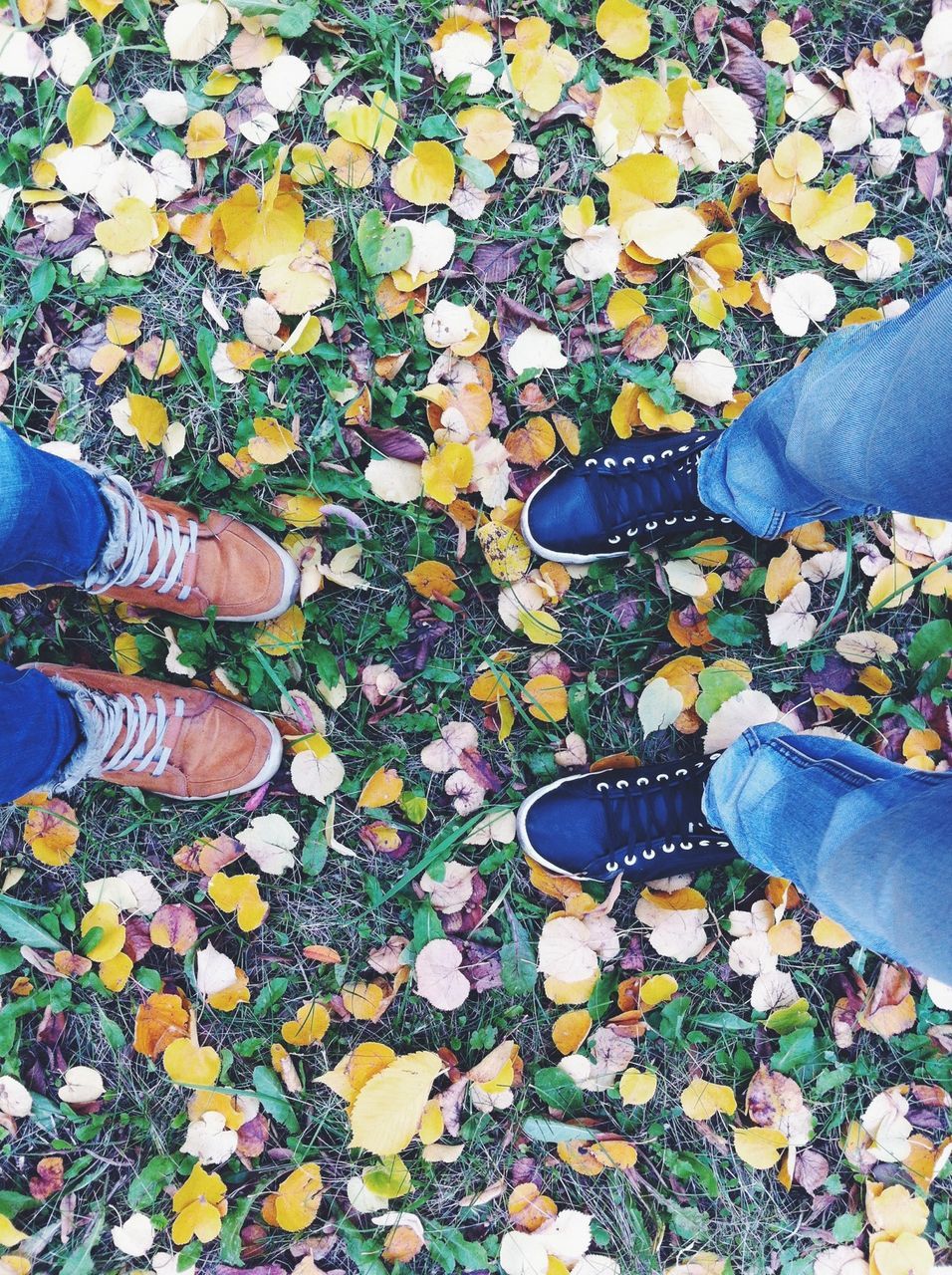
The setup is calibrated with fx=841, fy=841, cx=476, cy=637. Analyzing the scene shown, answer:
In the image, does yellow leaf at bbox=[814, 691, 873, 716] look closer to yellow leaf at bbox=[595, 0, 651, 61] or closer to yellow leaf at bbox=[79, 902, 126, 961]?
yellow leaf at bbox=[595, 0, 651, 61]

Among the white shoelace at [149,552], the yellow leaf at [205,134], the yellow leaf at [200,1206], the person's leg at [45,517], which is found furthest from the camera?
the yellow leaf at [205,134]

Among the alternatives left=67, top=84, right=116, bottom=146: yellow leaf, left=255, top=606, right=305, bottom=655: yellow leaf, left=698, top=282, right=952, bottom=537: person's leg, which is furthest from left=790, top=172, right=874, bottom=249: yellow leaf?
left=67, top=84, right=116, bottom=146: yellow leaf

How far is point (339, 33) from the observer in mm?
1790

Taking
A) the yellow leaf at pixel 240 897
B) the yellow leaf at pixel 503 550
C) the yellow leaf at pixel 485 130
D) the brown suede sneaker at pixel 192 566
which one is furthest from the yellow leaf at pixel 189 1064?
the yellow leaf at pixel 485 130

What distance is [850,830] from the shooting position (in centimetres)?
123

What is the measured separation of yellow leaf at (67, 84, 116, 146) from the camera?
1741mm

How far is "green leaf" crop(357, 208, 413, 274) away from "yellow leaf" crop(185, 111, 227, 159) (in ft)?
1.17

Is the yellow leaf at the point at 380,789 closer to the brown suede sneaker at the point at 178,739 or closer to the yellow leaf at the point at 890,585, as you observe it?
the brown suede sneaker at the point at 178,739

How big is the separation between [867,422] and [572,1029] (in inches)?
50.6

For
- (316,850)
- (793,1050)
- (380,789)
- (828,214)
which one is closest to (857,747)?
(793,1050)

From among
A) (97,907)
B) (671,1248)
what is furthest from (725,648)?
(97,907)

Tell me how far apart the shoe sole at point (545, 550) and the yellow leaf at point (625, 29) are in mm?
920

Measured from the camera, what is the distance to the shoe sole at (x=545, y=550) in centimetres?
176

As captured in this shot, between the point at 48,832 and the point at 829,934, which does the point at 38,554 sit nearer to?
the point at 48,832
